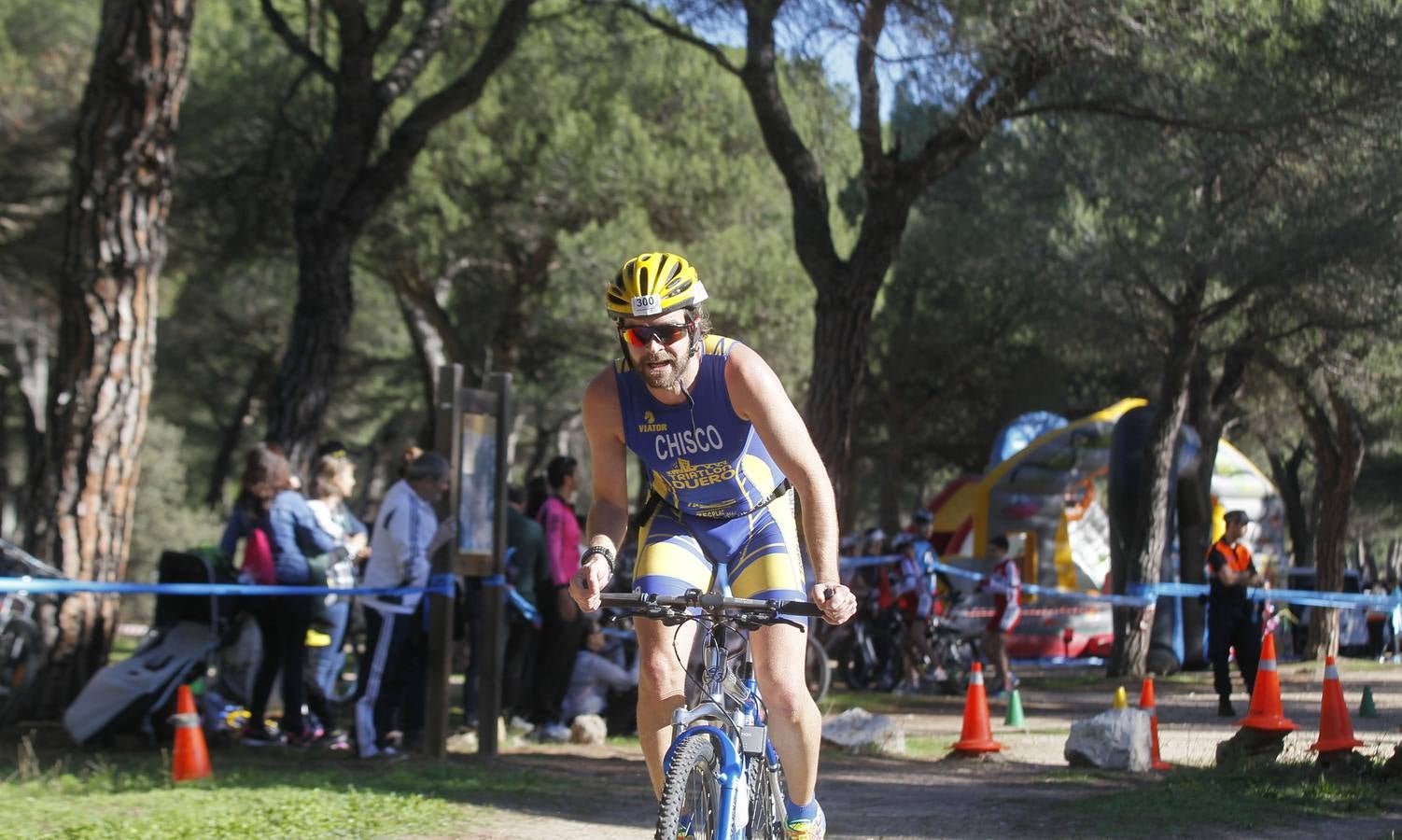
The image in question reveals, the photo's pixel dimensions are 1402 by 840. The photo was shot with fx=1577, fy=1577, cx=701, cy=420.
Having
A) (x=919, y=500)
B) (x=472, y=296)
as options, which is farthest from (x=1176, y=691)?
(x=919, y=500)

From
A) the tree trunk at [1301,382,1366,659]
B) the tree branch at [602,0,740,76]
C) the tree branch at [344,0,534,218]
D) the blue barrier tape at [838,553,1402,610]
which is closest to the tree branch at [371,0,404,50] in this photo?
the tree branch at [344,0,534,218]

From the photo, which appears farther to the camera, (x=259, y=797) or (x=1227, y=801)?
(x=1227, y=801)

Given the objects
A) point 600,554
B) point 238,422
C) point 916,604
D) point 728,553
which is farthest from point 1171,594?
point 238,422

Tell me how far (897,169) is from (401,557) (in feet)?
19.0

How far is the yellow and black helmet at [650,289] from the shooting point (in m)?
4.63

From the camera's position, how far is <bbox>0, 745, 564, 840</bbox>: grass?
21.3ft

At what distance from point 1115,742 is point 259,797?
4.87m

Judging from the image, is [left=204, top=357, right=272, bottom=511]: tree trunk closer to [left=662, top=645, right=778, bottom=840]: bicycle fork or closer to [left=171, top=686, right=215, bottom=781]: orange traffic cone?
[left=171, top=686, right=215, bottom=781]: orange traffic cone

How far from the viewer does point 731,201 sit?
2488 centimetres

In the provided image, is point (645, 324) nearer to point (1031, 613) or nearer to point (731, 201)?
point (1031, 613)

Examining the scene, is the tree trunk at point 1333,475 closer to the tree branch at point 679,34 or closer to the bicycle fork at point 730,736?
the tree branch at point 679,34

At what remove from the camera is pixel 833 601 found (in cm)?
432

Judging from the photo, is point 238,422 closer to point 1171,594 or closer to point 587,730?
point 1171,594

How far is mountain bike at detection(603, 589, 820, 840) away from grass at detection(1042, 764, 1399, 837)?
111 inches
